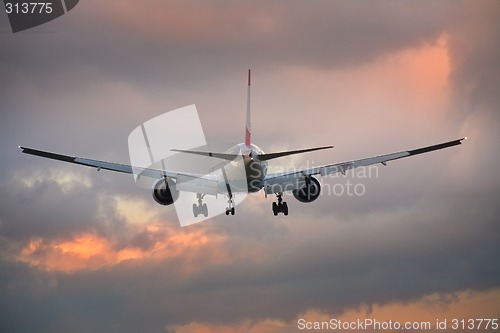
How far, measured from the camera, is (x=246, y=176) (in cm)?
10862

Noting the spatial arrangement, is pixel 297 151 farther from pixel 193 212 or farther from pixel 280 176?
pixel 193 212

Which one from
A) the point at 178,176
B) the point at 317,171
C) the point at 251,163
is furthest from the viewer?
the point at 317,171

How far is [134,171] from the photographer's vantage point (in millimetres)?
111750

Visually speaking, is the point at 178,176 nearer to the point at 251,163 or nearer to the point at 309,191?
the point at 251,163

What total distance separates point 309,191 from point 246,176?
11815mm

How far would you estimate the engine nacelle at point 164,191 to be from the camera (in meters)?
114

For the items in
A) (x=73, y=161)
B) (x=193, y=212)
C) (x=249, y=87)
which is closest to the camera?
(x=73, y=161)

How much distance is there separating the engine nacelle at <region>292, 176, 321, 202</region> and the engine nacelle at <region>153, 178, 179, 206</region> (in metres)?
14.1

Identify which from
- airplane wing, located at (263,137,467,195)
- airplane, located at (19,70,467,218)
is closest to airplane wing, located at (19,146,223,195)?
airplane, located at (19,70,467,218)

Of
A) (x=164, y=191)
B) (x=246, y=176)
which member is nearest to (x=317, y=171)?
(x=246, y=176)

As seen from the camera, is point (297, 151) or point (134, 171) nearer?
point (297, 151)

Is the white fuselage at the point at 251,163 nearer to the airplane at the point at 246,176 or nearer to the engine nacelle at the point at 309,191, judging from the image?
the airplane at the point at 246,176

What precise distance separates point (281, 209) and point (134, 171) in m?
18.2

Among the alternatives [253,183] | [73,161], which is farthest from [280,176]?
[73,161]
